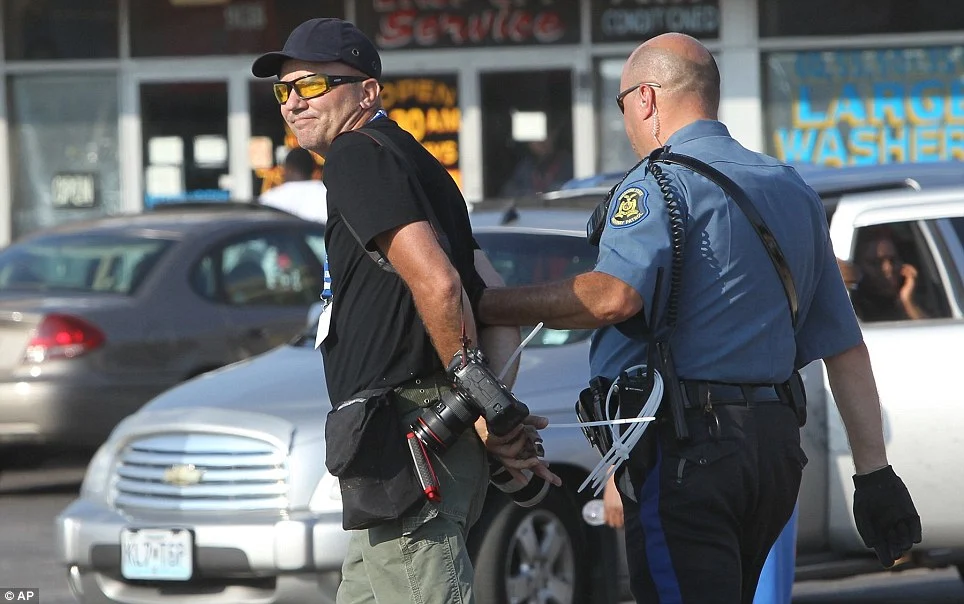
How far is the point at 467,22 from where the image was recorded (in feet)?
53.6

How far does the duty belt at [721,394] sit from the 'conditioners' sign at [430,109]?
41.8 ft

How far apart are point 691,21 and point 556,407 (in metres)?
10.6

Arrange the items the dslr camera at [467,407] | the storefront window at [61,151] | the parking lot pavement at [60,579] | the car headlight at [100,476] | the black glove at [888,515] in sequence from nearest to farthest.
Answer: the dslr camera at [467,407], the black glove at [888,515], the car headlight at [100,476], the parking lot pavement at [60,579], the storefront window at [61,151]

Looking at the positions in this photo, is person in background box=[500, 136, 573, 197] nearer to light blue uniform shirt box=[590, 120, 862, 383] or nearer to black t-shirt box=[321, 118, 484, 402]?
light blue uniform shirt box=[590, 120, 862, 383]

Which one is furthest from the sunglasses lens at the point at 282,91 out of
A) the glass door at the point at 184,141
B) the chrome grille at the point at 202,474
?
the glass door at the point at 184,141

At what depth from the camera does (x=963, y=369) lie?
631cm

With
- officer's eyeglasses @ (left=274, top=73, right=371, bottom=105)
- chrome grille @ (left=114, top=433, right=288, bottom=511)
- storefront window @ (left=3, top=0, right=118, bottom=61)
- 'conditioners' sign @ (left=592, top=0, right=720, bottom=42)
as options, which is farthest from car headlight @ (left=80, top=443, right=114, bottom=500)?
storefront window @ (left=3, top=0, right=118, bottom=61)

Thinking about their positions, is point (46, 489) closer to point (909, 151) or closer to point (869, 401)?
point (869, 401)

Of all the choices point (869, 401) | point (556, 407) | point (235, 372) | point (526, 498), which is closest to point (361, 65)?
point (526, 498)

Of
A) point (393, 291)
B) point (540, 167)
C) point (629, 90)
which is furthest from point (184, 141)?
point (393, 291)

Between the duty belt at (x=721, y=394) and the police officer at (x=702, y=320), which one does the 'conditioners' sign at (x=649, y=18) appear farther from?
the duty belt at (x=721, y=394)

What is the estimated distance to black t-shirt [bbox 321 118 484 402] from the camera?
3484 mm

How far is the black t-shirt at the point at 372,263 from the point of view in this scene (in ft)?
11.4

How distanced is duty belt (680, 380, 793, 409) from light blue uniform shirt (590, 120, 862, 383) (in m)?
0.02
